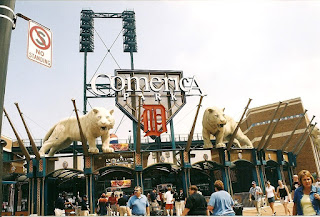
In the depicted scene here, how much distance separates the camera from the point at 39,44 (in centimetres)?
408

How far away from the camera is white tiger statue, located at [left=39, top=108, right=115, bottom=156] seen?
18.3 meters

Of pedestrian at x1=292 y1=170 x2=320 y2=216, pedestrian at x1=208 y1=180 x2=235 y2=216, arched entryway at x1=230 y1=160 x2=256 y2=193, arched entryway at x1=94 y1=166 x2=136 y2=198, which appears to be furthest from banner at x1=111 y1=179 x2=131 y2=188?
pedestrian at x1=292 y1=170 x2=320 y2=216

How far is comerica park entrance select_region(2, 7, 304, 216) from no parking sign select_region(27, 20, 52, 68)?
13.2 m

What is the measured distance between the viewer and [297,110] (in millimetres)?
37188

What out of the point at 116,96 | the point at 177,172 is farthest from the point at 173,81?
the point at 177,172

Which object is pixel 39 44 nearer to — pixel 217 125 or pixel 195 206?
pixel 195 206

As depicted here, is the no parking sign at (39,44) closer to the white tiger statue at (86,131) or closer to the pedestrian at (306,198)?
the pedestrian at (306,198)

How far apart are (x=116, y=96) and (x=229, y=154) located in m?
10.9

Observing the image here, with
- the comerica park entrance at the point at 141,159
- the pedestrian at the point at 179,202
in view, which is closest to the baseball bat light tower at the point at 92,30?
the comerica park entrance at the point at 141,159

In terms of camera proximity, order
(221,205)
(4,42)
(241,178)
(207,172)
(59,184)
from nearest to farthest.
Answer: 1. (4,42)
2. (221,205)
3. (59,184)
4. (207,172)
5. (241,178)

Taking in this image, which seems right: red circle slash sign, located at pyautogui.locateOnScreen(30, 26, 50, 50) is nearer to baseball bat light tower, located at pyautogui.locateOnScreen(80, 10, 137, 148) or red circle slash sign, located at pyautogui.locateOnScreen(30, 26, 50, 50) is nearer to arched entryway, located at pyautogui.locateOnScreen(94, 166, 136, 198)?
arched entryway, located at pyautogui.locateOnScreen(94, 166, 136, 198)

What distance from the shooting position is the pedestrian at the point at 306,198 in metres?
4.42

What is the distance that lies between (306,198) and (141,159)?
15.1m

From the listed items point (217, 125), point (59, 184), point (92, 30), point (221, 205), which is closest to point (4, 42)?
point (221, 205)
